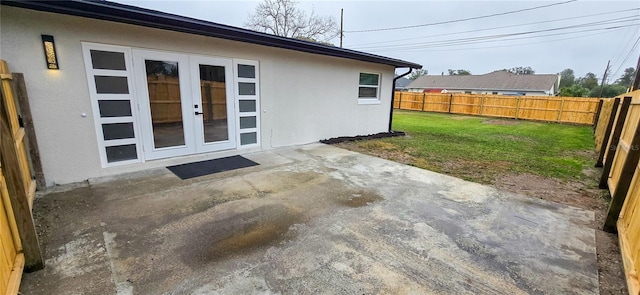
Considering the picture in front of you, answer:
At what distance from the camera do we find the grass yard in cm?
292

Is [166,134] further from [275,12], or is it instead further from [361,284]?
[275,12]

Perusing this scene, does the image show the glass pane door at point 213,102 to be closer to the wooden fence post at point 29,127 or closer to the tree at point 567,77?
the wooden fence post at point 29,127

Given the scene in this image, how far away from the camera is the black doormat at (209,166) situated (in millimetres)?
4562

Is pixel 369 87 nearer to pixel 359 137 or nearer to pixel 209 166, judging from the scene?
pixel 359 137

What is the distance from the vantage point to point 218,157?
5.59m

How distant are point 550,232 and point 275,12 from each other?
23.4 m

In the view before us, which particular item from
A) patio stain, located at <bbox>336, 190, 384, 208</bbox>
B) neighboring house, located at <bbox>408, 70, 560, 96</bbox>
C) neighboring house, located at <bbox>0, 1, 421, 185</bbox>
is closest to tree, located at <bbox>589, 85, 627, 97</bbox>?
neighboring house, located at <bbox>408, 70, 560, 96</bbox>

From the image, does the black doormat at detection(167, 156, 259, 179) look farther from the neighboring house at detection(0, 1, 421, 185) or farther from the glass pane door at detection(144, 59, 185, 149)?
the glass pane door at detection(144, 59, 185, 149)

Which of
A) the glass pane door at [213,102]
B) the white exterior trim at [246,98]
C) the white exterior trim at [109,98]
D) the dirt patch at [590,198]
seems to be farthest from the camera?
the white exterior trim at [246,98]

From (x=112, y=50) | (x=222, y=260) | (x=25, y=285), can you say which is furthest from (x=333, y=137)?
(x=25, y=285)

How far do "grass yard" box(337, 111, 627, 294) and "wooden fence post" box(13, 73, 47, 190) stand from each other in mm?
5832

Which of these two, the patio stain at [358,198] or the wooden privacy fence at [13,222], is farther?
the patio stain at [358,198]

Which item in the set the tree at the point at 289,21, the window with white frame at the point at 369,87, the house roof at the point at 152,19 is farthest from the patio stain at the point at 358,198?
the tree at the point at 289,21

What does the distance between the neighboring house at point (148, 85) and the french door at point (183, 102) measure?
2 cm
